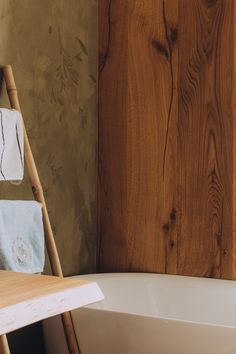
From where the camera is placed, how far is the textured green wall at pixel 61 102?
2.14 meters

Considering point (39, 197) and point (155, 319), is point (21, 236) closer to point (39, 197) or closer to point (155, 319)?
point (39, 197)

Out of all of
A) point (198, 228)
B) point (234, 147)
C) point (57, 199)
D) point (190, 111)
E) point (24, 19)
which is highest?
point (24, 19)

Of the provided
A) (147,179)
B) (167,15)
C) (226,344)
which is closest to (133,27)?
(167,15)

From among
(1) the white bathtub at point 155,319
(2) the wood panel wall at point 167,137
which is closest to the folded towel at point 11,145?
(1) the white bathtub at point 155,319

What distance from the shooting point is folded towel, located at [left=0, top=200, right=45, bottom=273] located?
1.72 meters

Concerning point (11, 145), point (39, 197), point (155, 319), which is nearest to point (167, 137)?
point (39, 197)

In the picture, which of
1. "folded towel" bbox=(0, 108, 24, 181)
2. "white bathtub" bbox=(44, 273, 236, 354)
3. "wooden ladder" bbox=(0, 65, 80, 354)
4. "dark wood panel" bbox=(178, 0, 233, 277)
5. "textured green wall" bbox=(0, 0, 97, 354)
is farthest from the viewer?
"dark wood panel" bbox=(178, 0, 233, 277)

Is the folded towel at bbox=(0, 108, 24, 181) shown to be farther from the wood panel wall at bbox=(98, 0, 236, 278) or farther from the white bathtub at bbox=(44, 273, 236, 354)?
the wood panel wall at bbox=(98, 0, 236, 278)

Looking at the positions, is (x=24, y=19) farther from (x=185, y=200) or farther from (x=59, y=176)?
(x=185, y=200)

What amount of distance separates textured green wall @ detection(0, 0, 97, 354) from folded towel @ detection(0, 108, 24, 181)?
229 millimetres

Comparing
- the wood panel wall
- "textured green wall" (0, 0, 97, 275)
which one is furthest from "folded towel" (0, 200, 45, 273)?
the wood panel wall

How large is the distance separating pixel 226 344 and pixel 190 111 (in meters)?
1.13

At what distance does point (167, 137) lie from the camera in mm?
2479

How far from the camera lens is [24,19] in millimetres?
2154
